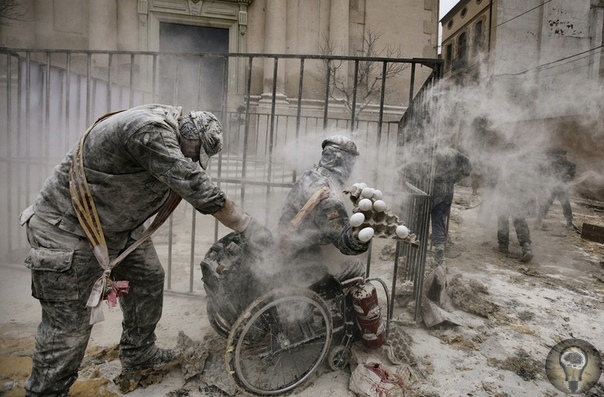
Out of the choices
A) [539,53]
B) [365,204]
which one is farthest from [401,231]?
[539,53]

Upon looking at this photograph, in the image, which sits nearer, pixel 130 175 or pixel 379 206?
pixel 379 206

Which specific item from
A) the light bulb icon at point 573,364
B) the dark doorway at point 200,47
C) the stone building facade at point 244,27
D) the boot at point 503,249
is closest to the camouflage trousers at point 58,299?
the light bulb icon at point 573,364

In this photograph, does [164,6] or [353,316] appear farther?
[164,6]

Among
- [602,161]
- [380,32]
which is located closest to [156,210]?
[380,32]

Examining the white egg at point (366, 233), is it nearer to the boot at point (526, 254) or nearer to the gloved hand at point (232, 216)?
the gloved hand at point (232, 216)

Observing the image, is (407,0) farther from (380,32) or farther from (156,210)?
(156,210)

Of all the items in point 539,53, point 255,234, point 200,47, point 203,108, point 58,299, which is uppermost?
point 539,53

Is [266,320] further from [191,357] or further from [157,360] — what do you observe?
[157,360]

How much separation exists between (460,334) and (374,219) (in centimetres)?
238

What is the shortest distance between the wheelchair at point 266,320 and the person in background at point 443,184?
3.66 meters

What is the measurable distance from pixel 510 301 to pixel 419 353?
6.93ft

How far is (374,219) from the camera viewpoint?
87.2 inches

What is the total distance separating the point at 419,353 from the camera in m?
3.42

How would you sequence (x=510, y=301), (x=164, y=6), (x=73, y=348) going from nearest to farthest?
(x=73, y=348) → (x=510, y=301) → (x=164, y=6)
